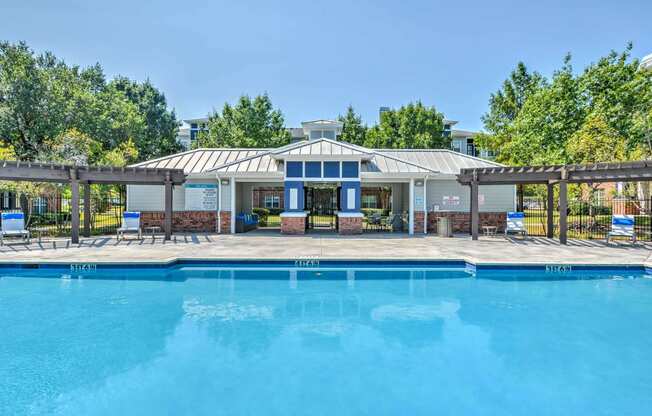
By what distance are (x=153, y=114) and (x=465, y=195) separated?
94.6ft

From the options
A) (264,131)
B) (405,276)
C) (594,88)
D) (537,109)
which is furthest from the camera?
(264,131)

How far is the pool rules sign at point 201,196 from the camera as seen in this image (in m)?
16.8

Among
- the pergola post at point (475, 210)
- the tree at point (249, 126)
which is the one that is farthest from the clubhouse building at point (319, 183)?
the tree at point (249, 126)

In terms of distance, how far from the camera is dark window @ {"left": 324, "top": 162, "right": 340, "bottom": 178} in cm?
Answer: 1557

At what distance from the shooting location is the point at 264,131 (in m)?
30.4

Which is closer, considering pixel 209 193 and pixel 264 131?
pixel 209 193

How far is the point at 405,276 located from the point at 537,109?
16.8 metres

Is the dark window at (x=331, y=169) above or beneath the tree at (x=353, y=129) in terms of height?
beneath

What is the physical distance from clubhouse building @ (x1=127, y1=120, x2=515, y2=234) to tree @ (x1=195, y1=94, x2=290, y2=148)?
10700 mm

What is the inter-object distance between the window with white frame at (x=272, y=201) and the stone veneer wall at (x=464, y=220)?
16.5 metres

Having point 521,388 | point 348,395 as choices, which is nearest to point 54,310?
point 348,395

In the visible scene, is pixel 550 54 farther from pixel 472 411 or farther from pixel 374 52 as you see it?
pixel 472 411

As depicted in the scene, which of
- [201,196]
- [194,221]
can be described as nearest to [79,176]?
[201,196]

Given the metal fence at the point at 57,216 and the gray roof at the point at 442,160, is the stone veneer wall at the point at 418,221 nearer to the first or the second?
the gray roof at the point at 442,160
